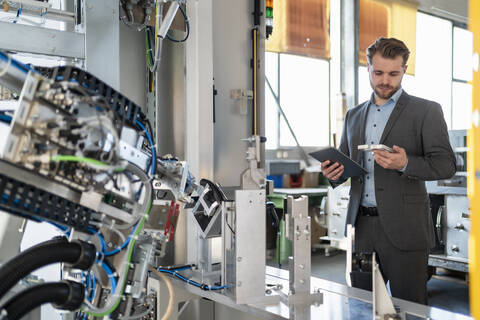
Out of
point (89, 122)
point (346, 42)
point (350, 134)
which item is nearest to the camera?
point (89, 122)

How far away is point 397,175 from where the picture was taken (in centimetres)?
191

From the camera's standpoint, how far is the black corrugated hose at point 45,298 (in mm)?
966

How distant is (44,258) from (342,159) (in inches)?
48.6

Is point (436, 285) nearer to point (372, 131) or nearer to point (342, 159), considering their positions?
point (372, 131)

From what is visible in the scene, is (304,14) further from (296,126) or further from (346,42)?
(296,126)

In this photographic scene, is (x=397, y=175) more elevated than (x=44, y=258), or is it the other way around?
(x=397, y=175)

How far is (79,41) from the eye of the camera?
1944 mm

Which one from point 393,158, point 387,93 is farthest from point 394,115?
point 393,158

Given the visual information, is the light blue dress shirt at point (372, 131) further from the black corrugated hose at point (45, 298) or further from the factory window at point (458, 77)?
the factory window at point (458, 77)

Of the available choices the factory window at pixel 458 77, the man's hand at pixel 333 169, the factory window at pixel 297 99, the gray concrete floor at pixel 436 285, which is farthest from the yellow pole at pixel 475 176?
the factory window at pixel 458 77

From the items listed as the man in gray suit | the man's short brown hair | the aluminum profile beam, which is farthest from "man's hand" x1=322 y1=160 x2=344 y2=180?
the aluminum profile beam

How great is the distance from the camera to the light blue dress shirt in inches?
77.6

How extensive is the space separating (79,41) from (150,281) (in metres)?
1.04

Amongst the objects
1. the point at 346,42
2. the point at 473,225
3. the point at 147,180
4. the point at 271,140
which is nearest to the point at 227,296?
the point at 147,180
